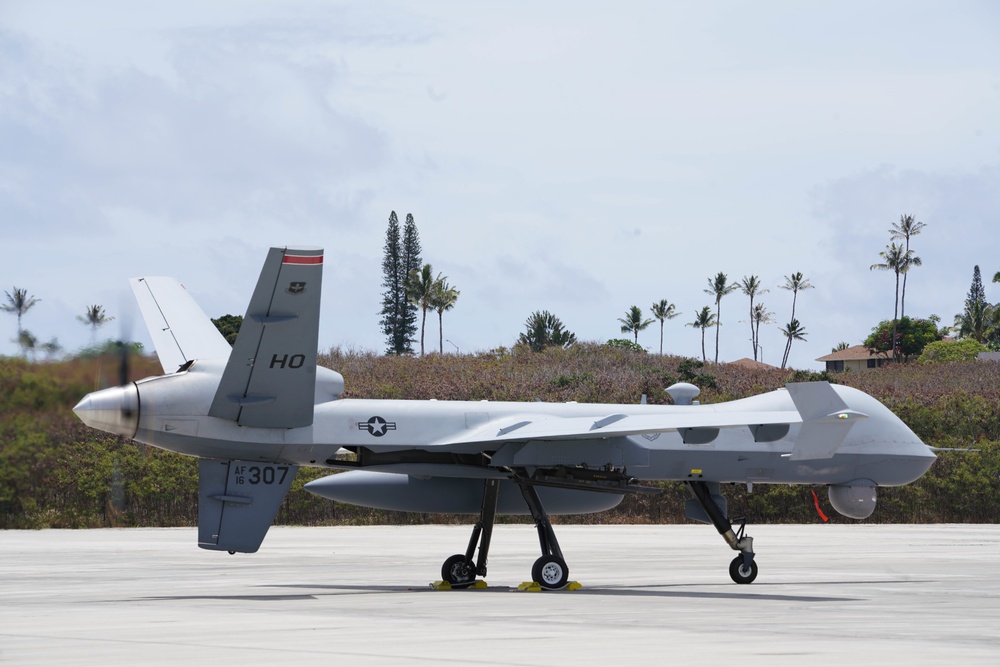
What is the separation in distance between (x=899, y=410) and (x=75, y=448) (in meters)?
32.9

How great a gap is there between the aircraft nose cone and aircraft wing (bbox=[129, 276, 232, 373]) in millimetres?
1823

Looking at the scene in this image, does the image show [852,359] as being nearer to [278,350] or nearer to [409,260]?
[409,260]

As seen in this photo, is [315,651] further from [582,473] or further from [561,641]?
[582,473]

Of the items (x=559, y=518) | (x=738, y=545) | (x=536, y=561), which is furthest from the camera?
(x=559, y=518)

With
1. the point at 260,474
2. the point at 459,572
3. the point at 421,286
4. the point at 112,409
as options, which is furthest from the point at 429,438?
the point at 421,286

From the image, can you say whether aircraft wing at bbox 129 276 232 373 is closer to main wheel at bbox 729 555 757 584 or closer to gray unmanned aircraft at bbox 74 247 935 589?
gray unmanned aircraft at bbox 74 247 935 589

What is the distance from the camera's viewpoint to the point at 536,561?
21.1 m

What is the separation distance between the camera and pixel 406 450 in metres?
21.1

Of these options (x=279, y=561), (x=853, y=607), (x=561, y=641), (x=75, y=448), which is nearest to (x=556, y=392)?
(x=75, y=448)

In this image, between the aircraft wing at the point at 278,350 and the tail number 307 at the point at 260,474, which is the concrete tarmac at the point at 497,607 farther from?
the aircraft wing at the point at 278,350

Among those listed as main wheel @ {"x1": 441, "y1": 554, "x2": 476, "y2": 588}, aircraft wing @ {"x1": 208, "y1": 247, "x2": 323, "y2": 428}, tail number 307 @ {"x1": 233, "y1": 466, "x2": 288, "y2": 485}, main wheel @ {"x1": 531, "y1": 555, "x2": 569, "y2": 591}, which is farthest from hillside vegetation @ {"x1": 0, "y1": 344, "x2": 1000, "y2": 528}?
aircraft wing @ {"x1": 208, "y1": 247, "x2": 323, "y2": 428}

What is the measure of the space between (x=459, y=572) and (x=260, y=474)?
13.7 ft

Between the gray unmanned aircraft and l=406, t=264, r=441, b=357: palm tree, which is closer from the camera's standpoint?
the gray unmanned aircraft

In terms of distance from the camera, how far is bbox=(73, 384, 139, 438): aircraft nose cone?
17.9 m
